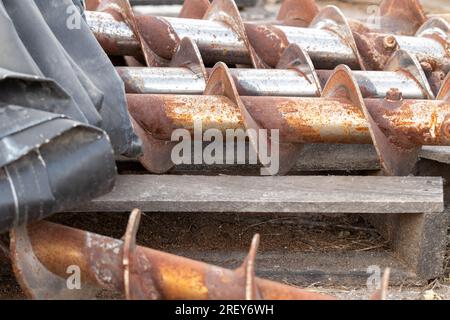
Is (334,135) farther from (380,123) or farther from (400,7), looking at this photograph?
(400,7)

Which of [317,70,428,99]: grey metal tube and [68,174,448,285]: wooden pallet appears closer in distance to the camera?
[68,174,448,285]: wooden pallet

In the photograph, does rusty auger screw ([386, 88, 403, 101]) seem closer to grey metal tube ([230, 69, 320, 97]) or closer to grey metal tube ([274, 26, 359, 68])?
grey metal tube ([230, 69, 320, 97])

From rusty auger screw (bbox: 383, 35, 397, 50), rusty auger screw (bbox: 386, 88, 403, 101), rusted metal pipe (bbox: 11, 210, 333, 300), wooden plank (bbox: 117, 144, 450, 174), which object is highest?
rusty auger screw (bbox: 386, 88, 403, 101)

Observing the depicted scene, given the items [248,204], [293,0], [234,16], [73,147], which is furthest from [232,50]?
[73,147]

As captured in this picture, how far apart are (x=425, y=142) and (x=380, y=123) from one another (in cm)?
15

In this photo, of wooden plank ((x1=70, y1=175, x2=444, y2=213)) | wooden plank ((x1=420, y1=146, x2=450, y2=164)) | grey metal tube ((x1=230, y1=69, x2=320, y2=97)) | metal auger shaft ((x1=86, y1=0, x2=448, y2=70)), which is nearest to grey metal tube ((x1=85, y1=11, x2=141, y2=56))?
metal auger shaft ((x1=86, y1=0, x2=448, y2=70))

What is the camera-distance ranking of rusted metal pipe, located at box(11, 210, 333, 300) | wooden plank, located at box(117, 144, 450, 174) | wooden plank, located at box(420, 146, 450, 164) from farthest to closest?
1. wooden plank, located at box(117, 144, 450, 174)
2. wooden plank, located at box(420, 146, 450, 164)
3. rusted metal pipe, located at box(11, 210, 333, 300)

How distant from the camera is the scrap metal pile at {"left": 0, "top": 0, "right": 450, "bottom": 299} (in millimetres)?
1612

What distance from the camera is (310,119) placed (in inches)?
87.0

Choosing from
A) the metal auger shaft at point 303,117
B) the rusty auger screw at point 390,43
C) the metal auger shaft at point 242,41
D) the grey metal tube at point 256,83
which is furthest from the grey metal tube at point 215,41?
the metal auger shaft at point 303,117

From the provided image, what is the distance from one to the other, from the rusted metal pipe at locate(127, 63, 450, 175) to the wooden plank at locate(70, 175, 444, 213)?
120 mm

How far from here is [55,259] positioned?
1.73 meters

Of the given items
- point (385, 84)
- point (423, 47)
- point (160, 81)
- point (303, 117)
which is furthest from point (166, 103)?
point (423, 47)

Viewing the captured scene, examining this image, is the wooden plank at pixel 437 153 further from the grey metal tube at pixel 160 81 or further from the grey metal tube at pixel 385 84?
the grey metal tube at pixel 160 81
